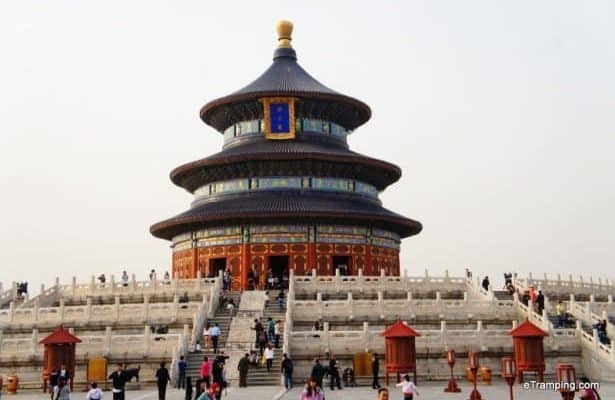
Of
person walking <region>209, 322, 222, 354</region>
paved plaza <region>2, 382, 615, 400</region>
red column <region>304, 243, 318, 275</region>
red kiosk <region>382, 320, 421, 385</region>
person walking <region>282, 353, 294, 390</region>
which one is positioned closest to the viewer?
paved plaza <region>2, 382, 615, 400</region>

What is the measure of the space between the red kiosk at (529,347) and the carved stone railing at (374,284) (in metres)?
10.4

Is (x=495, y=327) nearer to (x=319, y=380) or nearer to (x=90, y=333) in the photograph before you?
(x=319, y=380)

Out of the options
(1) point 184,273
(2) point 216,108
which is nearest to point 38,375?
(1) point 184,273

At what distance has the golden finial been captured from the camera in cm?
5934

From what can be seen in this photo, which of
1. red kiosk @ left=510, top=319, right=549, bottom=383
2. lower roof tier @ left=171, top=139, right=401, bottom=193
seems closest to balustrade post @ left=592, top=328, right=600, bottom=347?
red kiosk @ left=510, top=319, right=549, bottom=383

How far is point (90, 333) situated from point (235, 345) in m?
6.26

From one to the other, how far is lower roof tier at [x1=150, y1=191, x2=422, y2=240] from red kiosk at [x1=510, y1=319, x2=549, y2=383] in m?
21.4

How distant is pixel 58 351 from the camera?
26344mm

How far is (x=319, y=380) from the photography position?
24.1 metres

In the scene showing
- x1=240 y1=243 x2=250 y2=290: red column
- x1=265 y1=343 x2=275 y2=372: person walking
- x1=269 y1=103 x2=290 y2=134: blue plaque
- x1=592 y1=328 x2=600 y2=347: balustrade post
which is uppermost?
x1=269 y1=103 x2=290 y2=134: blue plaque

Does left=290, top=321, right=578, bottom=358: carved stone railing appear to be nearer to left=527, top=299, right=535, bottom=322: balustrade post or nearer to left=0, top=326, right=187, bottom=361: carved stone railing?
Result: left=527, top=299, right=535, bottom=322: balustrade post

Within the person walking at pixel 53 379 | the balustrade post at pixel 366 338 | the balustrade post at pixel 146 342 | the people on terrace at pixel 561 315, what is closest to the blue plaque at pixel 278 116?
the people on terrace at pixel 561 315

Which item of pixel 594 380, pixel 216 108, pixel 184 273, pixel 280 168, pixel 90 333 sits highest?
pixel 216 108

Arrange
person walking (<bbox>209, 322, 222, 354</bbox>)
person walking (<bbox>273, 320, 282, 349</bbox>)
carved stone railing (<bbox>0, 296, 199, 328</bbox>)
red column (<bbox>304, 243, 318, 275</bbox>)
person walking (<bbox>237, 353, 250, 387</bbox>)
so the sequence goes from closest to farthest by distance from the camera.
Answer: person walking (<bbox>237, 353, 250, 387</bbox>), person walking (<bbox>209, 322, 222, 354</bbox>), person walking (<bbox>273, 320, 282, 349</bbox>), carved stone railing (<bbox>0, 296, 199, 328</bbox>), red column (<bbox>304, 243, 318, 275</bbox>)
